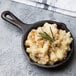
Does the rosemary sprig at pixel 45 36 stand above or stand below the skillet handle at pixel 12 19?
below

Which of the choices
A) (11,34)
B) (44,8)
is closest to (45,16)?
(44,8)

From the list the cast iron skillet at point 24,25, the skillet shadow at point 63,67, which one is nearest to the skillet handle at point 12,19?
the cast iron skillet at point 24,25

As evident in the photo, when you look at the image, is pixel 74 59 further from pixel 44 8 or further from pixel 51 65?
pixel 44 8

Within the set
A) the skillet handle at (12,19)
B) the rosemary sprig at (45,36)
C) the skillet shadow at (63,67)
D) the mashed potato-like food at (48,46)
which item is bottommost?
the skillet shadow at (63,67)

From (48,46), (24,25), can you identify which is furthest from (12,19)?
(48,46)

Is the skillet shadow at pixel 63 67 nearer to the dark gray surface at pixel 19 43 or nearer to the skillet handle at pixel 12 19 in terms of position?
the dark gray surface at pixel 19 43

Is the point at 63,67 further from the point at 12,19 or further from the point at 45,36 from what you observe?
the point at 12,19
